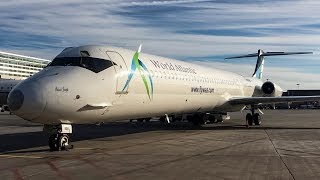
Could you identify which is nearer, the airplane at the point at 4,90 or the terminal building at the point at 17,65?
the airplane at the point at 4,90

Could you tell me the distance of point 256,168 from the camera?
851 centimetres

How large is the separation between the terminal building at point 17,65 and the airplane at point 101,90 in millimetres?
124318

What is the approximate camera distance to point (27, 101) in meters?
9.96

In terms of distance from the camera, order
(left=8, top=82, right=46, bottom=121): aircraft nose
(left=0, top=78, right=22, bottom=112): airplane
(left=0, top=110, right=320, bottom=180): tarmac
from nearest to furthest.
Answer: (left=0, top=110, right=320, bottom=180): tarmac
(left=8, top=82, right=46, bottom=121): aircraft nose
(left=0, top=78, right=22, bottom=112): airplane

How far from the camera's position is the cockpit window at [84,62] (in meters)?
11.9

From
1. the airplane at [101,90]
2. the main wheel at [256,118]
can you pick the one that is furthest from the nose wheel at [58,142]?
the main wheel at [256,118]

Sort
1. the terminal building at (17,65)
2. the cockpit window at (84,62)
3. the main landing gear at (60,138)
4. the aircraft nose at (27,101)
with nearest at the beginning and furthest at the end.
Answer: the aircraft nose at (27,101) < the main landing gear at (60,138) < the cockpit window at (84,62) < the terminal building at (17,65)

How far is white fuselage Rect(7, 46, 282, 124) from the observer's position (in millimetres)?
10336

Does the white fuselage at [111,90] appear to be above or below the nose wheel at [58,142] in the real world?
above

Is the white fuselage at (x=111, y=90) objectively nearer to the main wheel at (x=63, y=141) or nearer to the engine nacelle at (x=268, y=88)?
the main wheel at (x=63, y=141)

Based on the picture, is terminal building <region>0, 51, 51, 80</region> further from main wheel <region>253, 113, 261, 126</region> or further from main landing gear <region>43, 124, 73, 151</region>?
main landing gear <region>43, 124, 73, 151</region>

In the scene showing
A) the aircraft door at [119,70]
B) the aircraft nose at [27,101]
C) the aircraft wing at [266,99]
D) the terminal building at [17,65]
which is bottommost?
the aircraft nose at [27,101]

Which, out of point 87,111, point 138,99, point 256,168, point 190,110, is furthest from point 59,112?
point 190,110

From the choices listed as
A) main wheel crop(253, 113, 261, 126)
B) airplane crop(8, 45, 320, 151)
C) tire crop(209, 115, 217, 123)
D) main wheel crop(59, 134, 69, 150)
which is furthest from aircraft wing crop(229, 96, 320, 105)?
main wheel crop(59, 134, 69, 150)
